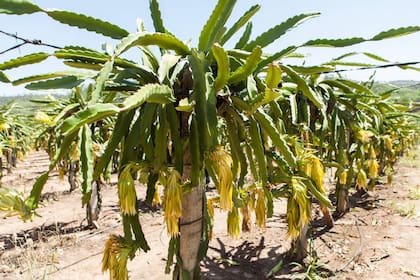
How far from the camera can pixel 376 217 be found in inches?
189

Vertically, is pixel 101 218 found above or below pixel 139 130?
below

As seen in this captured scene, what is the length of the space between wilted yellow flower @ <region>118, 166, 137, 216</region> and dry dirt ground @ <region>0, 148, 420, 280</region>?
1.42 m

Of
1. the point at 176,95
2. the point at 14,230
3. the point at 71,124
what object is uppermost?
→ the point at 176,95

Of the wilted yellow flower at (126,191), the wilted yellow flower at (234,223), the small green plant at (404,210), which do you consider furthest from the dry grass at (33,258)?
the small green plant at (404,210)

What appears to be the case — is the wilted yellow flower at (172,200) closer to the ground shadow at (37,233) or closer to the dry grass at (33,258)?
the dry grass at (33,258)

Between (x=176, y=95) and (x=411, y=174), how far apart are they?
9.53 metres

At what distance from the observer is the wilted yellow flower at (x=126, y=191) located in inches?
38.9

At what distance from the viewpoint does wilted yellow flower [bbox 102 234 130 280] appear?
1.10 metres

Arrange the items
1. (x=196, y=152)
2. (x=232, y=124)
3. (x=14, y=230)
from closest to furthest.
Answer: (x=196, y=152) < (x=232, y=124) < (x=14, y=230)

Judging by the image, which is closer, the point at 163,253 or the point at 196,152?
the point at 196,152

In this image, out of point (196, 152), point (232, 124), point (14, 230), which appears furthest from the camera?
point (14, 230)

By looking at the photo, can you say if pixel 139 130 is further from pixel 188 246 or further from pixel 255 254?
pixel 255 254

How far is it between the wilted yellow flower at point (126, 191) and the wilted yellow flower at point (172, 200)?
12 centimetres

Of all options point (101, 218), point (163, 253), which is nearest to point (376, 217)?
point (163, 253)
